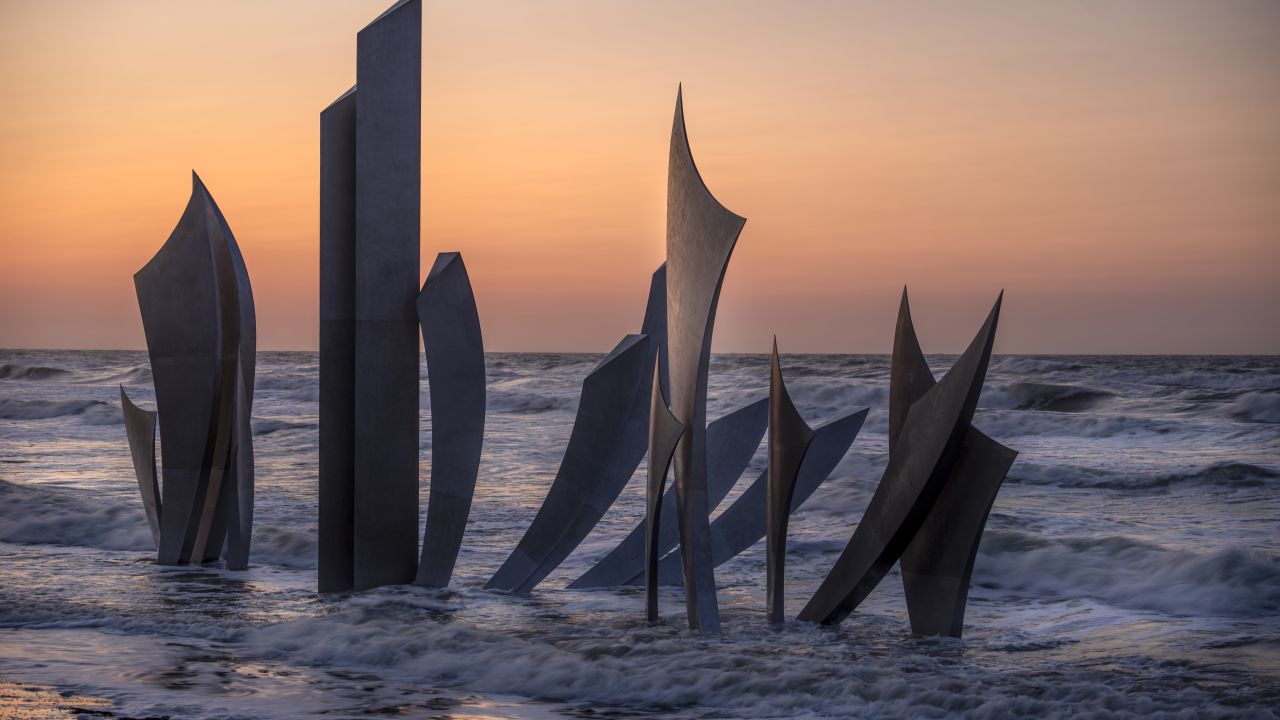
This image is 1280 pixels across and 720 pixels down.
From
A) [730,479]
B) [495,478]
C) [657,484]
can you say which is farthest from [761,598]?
[495,478]

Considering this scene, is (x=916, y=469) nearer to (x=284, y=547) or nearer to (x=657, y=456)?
(x=657, y=456)

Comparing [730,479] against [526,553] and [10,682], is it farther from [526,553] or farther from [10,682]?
[10,682]

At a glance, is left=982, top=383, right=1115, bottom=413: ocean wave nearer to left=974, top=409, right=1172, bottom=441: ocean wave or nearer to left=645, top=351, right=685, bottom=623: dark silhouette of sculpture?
left=974, top=409, right=1172, bottom=441: ocean wave

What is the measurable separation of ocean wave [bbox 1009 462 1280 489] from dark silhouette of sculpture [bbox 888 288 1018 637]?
31.9 feet

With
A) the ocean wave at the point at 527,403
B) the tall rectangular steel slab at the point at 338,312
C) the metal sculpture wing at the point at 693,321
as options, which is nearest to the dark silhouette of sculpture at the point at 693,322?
the metal sculpture wing at the point at 693,321

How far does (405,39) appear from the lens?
24.2 ft

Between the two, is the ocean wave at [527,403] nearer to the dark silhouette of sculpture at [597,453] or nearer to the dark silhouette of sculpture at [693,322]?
the dark silhouette of sculpture at [597,453]

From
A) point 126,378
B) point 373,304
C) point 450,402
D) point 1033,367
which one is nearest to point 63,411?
point 126,378

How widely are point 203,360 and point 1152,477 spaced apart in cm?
1293

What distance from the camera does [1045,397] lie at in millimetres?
31859

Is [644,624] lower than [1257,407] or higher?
lower

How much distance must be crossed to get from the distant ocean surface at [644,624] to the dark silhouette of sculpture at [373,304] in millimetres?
486

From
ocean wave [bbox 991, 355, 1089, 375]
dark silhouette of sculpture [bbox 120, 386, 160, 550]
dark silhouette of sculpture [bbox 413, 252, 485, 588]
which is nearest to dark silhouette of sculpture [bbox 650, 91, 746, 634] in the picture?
dark silhouette of sculpture [bbox 413, 252, 485, 588]

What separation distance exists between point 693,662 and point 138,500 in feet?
29.3
